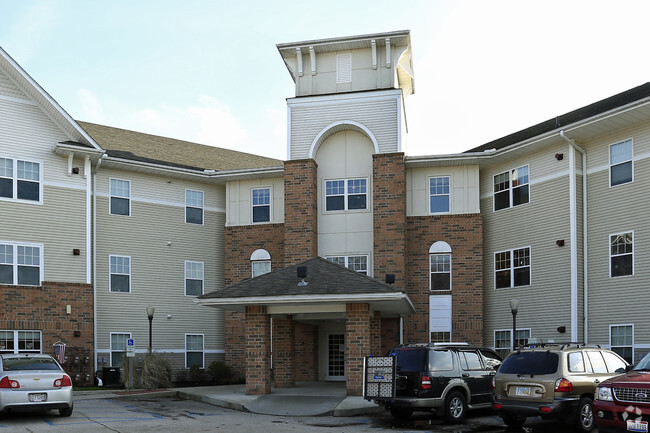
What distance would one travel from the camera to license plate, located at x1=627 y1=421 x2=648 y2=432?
1069cm

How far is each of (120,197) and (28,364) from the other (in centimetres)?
1220

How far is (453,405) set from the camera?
50.9 ft

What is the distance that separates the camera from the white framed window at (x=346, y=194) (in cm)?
2705

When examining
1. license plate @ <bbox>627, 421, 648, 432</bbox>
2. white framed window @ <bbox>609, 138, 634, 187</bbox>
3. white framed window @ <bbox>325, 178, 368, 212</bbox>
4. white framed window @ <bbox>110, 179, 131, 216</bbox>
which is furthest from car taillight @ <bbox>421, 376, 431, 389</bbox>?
white framed window @ <bbox>110, 179, 131, 216</bbox>

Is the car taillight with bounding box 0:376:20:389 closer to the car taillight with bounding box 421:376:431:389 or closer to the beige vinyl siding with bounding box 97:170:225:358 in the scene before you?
the car taillight with bounding box 421:376:431:389

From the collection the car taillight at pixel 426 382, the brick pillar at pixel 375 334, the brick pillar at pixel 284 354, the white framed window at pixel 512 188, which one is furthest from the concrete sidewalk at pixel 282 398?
the white framed window at pixel 512 188

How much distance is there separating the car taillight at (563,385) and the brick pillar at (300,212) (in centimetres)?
1435

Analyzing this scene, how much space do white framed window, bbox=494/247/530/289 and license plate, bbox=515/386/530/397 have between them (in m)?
11.2

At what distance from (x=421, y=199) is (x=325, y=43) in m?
7.01

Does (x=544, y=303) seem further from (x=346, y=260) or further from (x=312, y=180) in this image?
(x=312, y=180)

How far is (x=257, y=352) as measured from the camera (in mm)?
20516

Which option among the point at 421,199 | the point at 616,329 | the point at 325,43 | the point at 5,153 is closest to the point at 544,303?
the point at 616,329

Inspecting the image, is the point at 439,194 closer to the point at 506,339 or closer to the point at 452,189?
the point at 452,189

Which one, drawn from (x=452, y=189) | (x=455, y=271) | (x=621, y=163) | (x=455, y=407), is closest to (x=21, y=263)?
(x=455, y=271)
